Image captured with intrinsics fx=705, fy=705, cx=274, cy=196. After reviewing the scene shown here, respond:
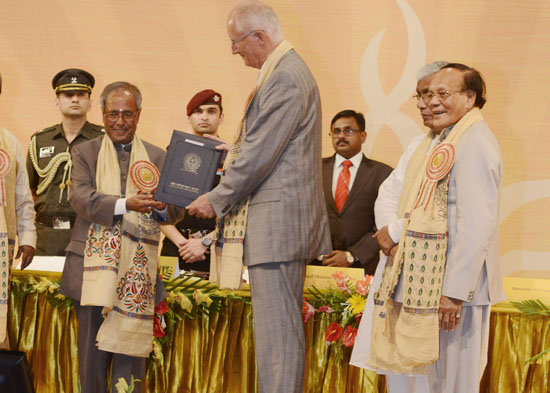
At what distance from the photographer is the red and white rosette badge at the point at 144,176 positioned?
Result: 329 centimetres

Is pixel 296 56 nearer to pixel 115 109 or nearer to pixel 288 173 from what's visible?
pixel 288 173

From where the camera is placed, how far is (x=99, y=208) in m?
3.23

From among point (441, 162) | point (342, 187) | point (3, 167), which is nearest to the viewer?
point (441, 162)

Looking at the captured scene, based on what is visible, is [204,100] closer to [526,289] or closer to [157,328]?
[157,328]

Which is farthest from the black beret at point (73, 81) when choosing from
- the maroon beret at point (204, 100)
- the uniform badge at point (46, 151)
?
the maroon beret at point (204, 100)

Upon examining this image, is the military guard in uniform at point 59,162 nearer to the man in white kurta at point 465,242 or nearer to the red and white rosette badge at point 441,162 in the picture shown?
the man in white kurta at point 465,242

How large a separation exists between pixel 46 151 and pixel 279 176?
2.25 m

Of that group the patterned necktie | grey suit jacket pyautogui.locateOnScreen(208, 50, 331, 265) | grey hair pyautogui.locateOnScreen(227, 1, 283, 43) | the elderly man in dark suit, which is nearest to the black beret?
the elderly man in dark suit

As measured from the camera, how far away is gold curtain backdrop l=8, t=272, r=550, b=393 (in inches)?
134

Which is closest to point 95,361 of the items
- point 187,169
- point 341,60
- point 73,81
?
point 187,169

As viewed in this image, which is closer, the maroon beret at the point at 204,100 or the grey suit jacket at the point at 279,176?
the grey suit jacket at the point at 279,176

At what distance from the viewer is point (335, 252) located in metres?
4.07

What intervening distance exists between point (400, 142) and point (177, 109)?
1741mm

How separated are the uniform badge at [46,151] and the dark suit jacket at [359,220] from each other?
1.74m
